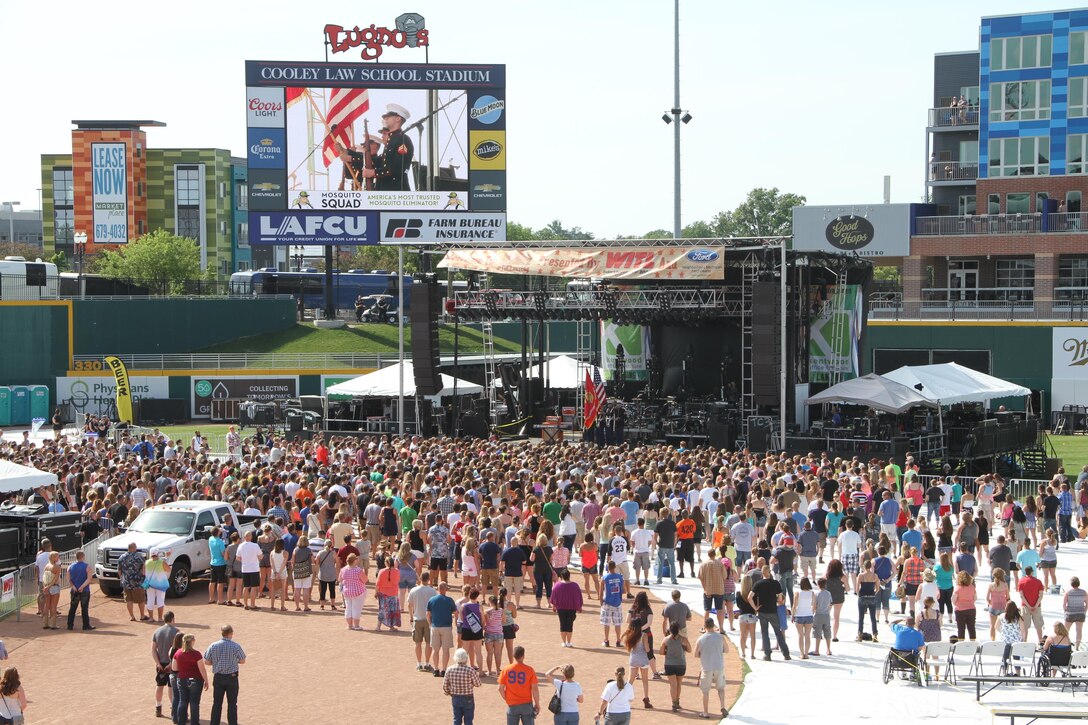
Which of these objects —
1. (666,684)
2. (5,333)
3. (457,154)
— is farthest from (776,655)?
(5,333)

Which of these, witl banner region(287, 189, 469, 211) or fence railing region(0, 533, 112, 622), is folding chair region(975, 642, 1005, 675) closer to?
fence railing region(0, 533, 112, 622)

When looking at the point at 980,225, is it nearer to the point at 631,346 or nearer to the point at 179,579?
the point at 631,346

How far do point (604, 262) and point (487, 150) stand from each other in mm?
18594

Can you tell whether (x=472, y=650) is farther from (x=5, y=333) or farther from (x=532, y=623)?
(x=5, y=333)

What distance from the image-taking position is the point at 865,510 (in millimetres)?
20531

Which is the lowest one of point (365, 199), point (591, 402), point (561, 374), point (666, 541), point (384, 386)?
point (666, 541)

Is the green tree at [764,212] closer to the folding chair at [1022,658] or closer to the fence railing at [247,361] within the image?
the fence railing at [247,361]

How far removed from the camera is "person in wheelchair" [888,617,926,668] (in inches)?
567

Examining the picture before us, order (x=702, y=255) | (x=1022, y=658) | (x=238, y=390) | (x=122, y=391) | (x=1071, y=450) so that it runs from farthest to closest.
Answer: (x=238, y=390) < (x=122, y=391) < (x=1071, y=450) < (x=702, y=255) < (x=1022, y=658)

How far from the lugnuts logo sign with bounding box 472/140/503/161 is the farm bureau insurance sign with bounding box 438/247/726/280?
15.2 m

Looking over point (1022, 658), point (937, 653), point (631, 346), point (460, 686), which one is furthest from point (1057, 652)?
point (631, 346)

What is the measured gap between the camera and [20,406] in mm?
48969

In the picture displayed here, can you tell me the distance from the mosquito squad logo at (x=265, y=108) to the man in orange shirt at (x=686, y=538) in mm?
36736

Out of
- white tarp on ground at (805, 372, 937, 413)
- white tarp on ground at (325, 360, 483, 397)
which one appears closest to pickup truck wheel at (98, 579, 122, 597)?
white tarp on ground at (325, 360, 483, 397)
